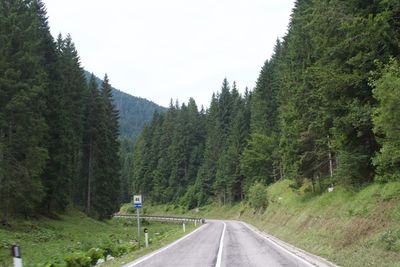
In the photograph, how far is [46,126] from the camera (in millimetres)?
32094

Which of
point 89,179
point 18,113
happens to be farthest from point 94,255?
point 89,179

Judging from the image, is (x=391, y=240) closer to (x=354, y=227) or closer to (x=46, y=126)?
(x=354, y=227)

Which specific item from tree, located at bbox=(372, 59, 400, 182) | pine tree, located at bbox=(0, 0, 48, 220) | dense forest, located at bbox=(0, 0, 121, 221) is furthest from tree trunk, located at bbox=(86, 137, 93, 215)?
tree, located at bbox=(372, 59, 400, 182)

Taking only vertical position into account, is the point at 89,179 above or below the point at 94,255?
above

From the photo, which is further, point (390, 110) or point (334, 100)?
point (334, 100)

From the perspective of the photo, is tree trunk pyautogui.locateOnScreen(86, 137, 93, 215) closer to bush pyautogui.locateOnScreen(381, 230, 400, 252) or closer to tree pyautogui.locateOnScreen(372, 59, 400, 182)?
tree pyautogui.locateOnScreen(372, 59, 400, 182)

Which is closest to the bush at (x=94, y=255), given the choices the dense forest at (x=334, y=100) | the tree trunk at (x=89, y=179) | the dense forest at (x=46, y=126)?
the dense forest at (x=46, y=126)

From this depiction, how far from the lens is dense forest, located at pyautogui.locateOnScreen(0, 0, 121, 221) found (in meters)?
28.7

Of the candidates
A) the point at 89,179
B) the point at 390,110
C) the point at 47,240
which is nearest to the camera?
the point at 390,110

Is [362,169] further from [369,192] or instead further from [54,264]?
[54,264]

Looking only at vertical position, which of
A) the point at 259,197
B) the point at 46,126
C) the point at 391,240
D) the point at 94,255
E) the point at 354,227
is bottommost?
the point at 94,255

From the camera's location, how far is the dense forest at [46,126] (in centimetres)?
2866

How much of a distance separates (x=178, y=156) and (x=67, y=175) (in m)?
63.9

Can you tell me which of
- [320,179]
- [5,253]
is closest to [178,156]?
[320,179]
